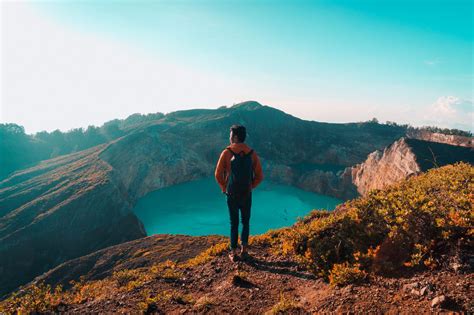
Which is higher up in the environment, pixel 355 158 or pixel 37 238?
pixel 355 158

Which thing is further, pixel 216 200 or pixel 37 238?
pixel 216 200

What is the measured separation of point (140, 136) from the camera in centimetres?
5678

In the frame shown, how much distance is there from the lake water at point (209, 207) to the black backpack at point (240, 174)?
25.3 m

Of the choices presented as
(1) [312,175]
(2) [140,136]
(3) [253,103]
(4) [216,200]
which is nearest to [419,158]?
(1) [312,175]

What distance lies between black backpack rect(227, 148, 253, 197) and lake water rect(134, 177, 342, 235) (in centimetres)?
2532

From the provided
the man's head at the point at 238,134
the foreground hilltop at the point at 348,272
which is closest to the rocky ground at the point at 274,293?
the foreground hilltop at the point at 348,272

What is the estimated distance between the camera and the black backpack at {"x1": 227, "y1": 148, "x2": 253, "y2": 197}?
6488 mm

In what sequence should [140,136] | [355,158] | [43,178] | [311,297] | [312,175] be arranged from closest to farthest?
1. [311,297]
2. [43,178]
3. [312,175]
4. [140,136]
5. [355,158]

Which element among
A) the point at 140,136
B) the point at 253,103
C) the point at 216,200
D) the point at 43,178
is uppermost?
the point at 253,103

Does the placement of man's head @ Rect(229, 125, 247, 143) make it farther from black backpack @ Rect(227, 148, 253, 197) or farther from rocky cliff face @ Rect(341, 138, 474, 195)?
rocky cliff face @ Rect(341, 138, 474, 195)

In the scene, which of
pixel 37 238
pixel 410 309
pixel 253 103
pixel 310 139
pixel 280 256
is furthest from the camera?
pixel 253 103

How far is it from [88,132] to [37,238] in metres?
50.3

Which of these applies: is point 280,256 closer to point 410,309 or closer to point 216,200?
point 410,309

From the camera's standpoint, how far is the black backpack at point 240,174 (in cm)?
649
